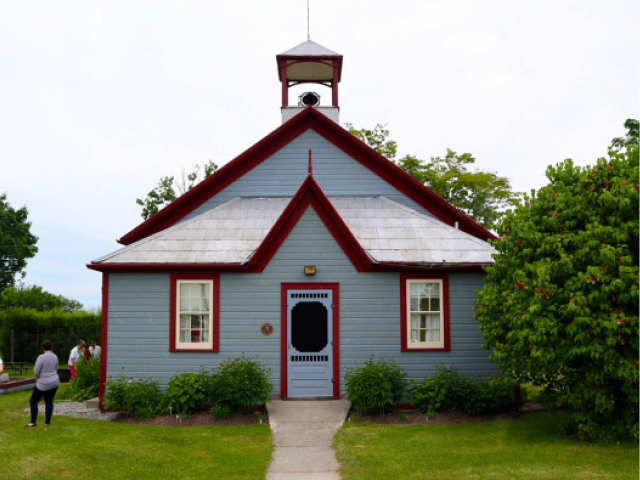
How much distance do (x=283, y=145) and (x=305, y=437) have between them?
9.14 metres

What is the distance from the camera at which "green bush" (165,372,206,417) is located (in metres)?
13.4

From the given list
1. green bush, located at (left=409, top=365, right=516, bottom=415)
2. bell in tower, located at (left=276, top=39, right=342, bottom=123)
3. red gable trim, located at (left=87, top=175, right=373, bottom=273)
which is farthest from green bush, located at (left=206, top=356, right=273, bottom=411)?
bell in tower, located at (left=276, top=39, right=342, bottom=123)

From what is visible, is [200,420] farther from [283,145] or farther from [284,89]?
[284,89]

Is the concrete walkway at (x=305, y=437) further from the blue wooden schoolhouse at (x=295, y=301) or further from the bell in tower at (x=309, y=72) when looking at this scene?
the bell in tower at (x=309, y=72)

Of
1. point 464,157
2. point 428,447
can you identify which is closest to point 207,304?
point 428,447

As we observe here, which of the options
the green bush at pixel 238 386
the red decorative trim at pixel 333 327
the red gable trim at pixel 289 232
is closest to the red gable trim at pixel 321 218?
the red gable trim at pixel 289 232

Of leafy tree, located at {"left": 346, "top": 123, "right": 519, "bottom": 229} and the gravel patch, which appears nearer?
the gravel patch

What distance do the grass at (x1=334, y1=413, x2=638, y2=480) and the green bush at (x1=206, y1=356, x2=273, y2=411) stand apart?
208cm

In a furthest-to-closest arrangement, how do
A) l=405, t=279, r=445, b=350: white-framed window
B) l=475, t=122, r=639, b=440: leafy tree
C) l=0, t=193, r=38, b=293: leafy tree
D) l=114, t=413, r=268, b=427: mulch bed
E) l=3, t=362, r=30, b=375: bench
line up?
l=0, t=193, r=38, b=293: leafy tree, l=3, t=362, r=30, b=375: bench, l=405, t=279, r=445, b=350: white-framed window, l=114, t=413, r=268, b=427: mulch bed, l=475, t=122, r=639, b=440: leafy tree

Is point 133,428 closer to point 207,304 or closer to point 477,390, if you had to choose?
point 207,304

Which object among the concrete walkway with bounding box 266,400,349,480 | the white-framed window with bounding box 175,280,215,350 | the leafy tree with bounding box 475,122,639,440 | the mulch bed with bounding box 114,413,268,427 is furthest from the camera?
the white-framed window with bounding box 175,280,215,350

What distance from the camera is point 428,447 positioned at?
10.8 meters

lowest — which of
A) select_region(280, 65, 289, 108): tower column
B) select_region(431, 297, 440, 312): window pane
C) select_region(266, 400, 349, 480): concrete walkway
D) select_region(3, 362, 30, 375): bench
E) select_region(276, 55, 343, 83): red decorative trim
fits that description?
select_region(3, 362, 30, 375): bench

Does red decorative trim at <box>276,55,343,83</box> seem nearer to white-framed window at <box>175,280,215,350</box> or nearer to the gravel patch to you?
white-framed window at <box>175,280,215,350</box>
